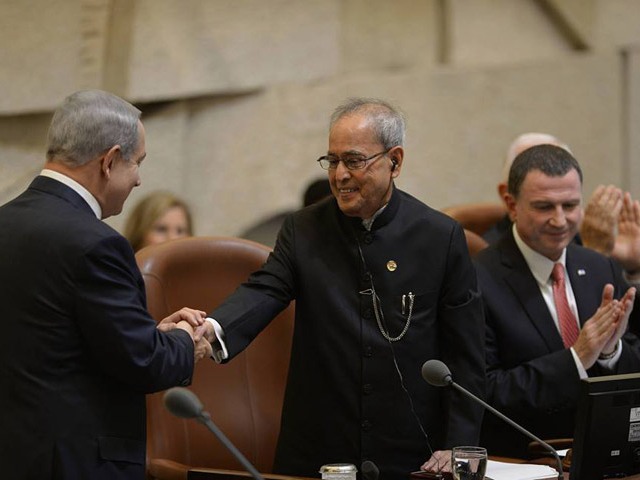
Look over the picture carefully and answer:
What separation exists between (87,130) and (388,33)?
3425mm

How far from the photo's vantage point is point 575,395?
142 inches

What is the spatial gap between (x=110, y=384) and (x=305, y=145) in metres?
3.11

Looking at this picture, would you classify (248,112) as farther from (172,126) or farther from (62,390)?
(62,390)

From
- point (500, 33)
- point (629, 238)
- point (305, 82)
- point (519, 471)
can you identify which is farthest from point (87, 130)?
point (500, 33)

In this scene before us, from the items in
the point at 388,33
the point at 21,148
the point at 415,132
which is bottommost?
the point at 21,148

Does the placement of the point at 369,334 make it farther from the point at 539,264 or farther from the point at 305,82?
the point at 305,82

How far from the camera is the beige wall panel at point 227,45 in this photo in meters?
5.36

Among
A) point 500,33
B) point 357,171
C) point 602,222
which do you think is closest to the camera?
point 357,171

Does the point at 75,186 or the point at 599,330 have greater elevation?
the point at 75,186

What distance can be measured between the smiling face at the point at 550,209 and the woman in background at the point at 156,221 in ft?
5.78

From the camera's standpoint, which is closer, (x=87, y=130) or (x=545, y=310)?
(x=87, y=130)

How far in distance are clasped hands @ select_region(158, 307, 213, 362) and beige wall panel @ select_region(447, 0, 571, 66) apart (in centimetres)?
319

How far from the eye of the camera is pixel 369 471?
287 cm

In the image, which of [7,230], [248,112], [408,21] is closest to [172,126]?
[248,112]
